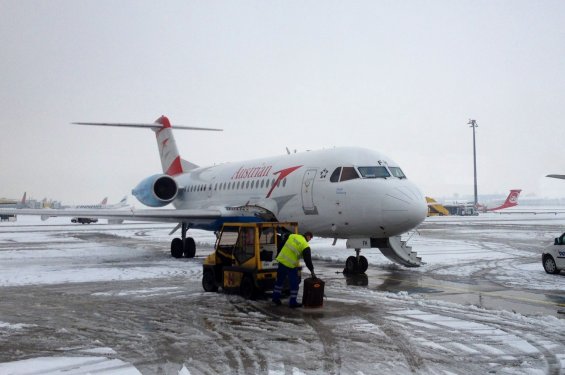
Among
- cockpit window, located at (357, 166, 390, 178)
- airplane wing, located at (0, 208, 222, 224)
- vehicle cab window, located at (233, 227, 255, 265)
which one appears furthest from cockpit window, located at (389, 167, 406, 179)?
airplane wing, located at (0, 208, 222, 224)

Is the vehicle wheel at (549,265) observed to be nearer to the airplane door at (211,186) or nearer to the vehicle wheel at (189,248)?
the vehicle wheel at (189,248)

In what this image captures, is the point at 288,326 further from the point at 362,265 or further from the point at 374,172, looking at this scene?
the point at 374,172

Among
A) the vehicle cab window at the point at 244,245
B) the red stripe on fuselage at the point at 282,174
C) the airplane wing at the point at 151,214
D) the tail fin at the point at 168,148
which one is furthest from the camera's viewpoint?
the tail fin at the point at 168,148

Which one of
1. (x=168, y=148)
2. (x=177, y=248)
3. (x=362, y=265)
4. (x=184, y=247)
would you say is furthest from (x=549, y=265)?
(x=168, y=148)

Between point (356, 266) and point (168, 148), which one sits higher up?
point (168, 148)

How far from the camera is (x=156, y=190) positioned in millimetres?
23984

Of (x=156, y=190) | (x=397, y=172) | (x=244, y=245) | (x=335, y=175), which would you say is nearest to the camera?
(x=244, y=245)

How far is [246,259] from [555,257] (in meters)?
8.34

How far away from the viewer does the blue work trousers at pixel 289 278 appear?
32.1 feet

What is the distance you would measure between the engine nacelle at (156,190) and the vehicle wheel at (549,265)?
50.4ft

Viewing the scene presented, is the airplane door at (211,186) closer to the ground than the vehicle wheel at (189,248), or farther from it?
farther from it

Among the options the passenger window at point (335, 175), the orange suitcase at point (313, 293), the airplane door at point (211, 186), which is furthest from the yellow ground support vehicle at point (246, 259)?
the airplane door at point (211, 186)

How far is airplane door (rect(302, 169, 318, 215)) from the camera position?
1596cm

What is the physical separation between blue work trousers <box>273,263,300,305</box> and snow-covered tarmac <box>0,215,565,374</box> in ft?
1.11
